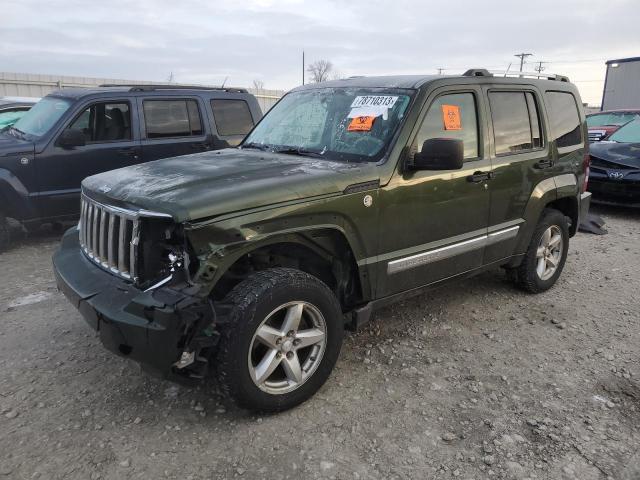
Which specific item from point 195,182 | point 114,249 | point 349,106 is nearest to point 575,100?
point 349,106

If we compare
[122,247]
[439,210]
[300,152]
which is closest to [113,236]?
[122,247]

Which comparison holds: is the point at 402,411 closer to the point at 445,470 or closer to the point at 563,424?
the point at 445,470

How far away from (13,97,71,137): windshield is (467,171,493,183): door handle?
490 centimetres

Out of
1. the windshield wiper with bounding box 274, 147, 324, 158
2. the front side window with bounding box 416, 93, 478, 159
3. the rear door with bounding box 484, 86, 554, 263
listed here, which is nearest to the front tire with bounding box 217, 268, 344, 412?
the windshield wiper with bounding box 274, 147, 324, 158

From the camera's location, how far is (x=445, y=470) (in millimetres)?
2570

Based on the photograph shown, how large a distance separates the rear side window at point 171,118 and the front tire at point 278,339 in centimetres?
452

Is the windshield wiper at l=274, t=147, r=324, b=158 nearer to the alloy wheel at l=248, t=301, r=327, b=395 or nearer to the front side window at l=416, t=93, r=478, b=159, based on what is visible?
the front side window at l=416, t=93, r=478, b=159

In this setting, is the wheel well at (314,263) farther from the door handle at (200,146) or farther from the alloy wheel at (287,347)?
the door handle at (200,146)

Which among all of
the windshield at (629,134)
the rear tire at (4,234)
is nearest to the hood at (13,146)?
the rear tire at (4,234)

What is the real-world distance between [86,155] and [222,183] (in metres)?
4.04

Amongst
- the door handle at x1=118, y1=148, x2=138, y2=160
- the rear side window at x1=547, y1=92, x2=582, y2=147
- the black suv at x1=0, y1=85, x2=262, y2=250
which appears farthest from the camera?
the door handle at x1=118, y1=148, x2=138, y2=160

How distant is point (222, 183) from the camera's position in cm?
294

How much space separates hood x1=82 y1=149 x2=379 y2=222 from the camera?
269 cm

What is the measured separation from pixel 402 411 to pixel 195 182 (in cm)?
180
